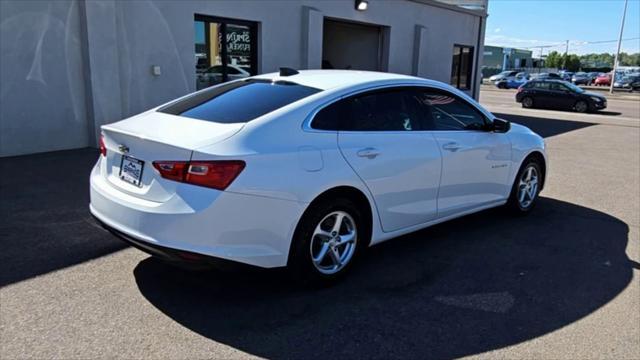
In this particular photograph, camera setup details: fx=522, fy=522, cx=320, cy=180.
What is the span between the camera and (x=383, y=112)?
4.37m

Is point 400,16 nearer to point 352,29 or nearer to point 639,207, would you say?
point 352,29

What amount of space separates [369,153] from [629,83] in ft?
176

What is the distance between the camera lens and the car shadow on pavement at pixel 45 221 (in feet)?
14.1

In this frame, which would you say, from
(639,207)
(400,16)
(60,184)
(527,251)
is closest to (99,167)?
(60,184)

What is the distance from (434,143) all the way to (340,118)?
1070mm

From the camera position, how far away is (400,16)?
15.9 meters

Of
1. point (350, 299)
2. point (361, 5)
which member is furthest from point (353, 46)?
point (350, 299)

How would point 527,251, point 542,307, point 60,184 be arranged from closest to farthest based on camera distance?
point 542,307, point 527,251, point 60,184

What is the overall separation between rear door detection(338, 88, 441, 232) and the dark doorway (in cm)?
1164

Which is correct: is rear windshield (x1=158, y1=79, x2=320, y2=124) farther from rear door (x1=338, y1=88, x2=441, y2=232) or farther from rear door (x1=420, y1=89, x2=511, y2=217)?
rear door (x1=420, y1=89, x2=511, y2=217)

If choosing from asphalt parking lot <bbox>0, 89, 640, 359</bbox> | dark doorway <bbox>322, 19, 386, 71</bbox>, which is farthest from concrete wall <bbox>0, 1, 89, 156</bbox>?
dark doorway <bbox>322, 19, 386, 71</bbox>

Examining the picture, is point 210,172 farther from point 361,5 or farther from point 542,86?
point 542,86

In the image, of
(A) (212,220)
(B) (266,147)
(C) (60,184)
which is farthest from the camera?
(C) (60,184)

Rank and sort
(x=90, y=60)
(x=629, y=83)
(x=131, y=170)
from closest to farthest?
(x=131, y=170) < (x=90, y=60) < (x=629, y=83)
